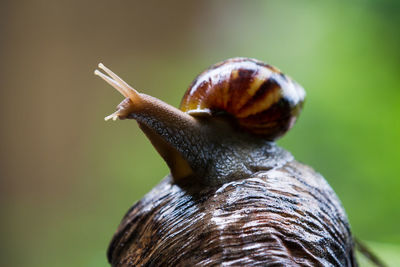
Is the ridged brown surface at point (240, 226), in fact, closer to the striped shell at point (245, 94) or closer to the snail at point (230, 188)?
the snail at point (230, 188)

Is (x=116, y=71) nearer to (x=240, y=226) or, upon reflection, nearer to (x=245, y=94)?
(x=245, y=94)

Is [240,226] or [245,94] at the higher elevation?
[245,94]

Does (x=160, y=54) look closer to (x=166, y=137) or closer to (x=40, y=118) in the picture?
(x=40, y=118)

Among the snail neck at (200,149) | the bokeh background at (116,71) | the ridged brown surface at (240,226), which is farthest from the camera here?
the bokeh background at (116,71)

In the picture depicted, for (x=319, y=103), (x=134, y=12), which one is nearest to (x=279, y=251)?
(x=319, y=103)

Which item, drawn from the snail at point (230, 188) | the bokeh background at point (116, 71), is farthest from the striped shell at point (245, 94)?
the bokeh background at point (116, 71)

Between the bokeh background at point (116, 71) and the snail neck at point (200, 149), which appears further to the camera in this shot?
the bokeh background at point (116, 71)

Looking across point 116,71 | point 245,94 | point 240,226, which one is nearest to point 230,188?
point 240,226
